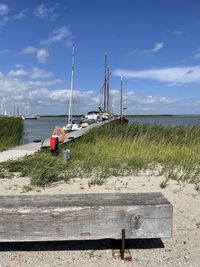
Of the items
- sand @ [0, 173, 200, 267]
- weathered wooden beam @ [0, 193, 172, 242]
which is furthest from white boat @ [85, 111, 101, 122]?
weathered wooden beam @ [0, 193, 172, 242]

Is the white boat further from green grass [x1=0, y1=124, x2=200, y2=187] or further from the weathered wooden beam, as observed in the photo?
the weathered wooden beam

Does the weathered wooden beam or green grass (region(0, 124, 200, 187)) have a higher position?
the weathered wooden beam

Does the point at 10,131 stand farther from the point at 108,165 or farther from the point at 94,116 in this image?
the point at 94,116

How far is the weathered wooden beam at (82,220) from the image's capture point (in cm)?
387

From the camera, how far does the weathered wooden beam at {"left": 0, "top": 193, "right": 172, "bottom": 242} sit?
387 centimetres

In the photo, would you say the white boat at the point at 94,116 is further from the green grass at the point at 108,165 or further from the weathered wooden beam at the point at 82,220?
the weathered wooden beam at the point at 82,220

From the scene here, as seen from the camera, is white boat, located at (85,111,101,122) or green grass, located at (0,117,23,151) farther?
white boat, located at (85,111,101,122)

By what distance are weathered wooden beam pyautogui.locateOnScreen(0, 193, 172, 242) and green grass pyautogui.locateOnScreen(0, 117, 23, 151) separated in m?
12.9

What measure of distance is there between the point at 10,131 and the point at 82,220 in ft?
47.5

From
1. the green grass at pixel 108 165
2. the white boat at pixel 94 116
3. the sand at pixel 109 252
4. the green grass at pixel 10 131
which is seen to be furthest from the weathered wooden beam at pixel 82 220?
the white boat at pixel 94 116

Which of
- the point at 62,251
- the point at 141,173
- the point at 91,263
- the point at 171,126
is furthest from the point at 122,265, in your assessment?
the point at 171,126

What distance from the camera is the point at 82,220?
154 inches

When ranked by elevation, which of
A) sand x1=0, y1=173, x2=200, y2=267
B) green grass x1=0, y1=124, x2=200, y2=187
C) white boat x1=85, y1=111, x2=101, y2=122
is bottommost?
sand x1=0, y1=173, x2=200, y2=267

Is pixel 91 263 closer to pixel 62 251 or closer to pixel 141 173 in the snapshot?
pixel 62 251
